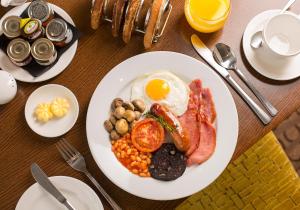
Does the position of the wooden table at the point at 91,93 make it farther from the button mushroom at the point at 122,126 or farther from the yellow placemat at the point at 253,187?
the yellow placemat at the point at 253,187

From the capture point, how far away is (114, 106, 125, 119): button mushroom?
4.75 ft

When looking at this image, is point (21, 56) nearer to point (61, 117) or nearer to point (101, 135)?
point (61, 117)

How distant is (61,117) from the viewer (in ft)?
4.91

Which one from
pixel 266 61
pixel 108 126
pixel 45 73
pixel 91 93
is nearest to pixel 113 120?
pixel 108 126

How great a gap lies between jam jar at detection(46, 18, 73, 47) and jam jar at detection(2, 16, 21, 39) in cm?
10

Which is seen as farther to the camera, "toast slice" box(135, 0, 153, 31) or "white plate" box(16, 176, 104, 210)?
"toast slice" box(135, 0, 153, 31)

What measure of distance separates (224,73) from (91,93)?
453mm

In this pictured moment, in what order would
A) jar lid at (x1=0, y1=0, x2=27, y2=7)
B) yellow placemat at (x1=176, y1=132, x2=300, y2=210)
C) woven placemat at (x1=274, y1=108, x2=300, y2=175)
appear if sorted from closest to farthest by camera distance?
jar lid at (x1=0, y1=0, x2=27, y2=7) → yellow placemat at (x1=176, y1=132, x2=300, y2=210) → woven placemat at (x1=274, y1=108, x2=300, y2=175)

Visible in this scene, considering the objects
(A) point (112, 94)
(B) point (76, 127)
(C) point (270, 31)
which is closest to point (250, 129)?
(C) point (270, 31)

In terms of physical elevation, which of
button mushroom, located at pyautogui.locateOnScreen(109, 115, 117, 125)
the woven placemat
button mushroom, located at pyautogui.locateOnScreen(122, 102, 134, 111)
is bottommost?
the woven placemat

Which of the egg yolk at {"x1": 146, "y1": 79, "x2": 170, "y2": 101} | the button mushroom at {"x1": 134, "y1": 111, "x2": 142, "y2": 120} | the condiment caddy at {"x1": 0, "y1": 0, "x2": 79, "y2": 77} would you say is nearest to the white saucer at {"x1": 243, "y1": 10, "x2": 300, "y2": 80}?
the egg yolk at {"x1": 146, "y1": 79, "x2": 170, "y2": 101}

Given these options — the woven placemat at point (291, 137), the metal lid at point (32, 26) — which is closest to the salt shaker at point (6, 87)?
the metal lid at point (32, 26)

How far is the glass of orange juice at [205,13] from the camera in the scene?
148 centimetres

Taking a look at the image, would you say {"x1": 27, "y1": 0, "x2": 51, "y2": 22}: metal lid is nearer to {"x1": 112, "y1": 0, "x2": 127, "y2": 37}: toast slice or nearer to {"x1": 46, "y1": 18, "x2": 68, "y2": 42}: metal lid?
{"x1": 46, "y1": 18, "x2": 68, "y2": 42}: metal lid
